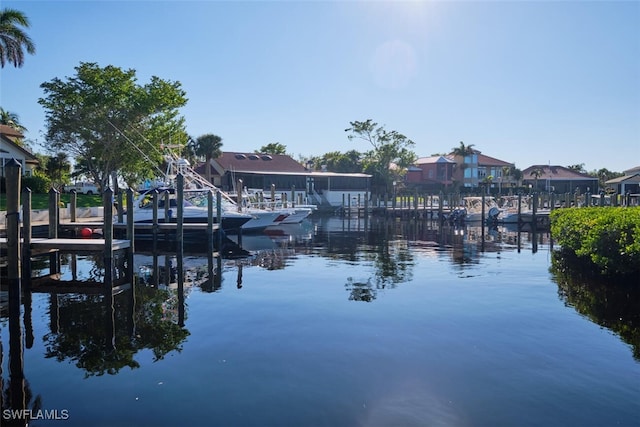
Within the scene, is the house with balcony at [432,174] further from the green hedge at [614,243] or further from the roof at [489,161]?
the green hedge at [614,243]

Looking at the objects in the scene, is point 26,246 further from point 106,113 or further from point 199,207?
point 106,113

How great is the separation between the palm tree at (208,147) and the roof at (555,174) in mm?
51064

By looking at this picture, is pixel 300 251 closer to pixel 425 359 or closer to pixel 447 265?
pixel 447 265

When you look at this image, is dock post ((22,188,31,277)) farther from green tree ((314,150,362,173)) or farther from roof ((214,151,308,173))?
green tree ((314,150,362,173))

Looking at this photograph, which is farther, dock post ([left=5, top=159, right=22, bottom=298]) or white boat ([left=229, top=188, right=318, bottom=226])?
white boat ([left=229, top=188, right=318, bottom=226])

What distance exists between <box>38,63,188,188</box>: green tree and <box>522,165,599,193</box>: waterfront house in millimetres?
60569

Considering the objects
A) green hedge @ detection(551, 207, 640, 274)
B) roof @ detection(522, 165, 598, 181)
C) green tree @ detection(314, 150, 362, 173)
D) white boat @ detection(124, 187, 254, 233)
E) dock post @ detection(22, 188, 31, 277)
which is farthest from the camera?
roof @ detection(522, 165, 598, 181)

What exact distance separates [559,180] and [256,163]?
4967cm

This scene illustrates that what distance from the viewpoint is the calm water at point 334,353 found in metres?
7.50

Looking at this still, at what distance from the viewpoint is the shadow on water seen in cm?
1158

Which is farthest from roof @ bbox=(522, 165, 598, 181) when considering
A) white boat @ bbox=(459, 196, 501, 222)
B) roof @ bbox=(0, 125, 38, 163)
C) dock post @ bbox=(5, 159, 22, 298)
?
dock post @ bbox=(5, 159, 22, 298)

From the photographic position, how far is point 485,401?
7.73 metres

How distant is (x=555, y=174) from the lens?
3499 inches

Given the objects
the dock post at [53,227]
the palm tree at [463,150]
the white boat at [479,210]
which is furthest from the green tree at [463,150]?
the dock post at [53,227]
